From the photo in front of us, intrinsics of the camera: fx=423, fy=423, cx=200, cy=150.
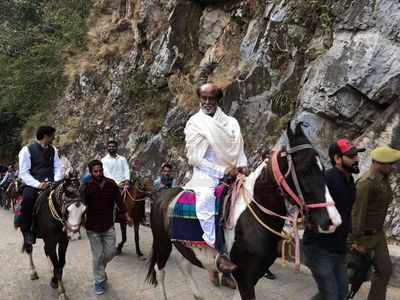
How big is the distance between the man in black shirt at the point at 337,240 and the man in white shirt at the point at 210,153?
95 cm

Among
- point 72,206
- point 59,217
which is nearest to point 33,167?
point 59,217

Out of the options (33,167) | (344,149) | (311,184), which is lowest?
(33,167)

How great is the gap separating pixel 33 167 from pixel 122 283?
244 cm

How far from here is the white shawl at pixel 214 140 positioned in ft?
15.7

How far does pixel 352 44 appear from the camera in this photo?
9125 millimetres

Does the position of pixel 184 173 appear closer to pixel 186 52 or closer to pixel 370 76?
pixel 186 52

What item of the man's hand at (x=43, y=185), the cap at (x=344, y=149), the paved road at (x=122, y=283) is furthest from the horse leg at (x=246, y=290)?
the man's hand at (x=43, y=185)

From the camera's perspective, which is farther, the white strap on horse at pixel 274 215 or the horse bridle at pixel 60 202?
the horse bridle at pixel 60 202

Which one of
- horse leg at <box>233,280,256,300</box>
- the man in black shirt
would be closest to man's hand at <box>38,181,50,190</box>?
horse leg at <box>233,280,256,300</box>

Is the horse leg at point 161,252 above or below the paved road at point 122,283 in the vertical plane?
above

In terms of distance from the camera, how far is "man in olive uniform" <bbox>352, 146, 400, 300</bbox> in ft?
15.0

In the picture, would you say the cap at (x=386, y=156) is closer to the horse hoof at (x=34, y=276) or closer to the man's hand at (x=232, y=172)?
the man's hand at (x=232, y=172)

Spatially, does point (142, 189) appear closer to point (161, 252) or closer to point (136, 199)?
point (136, 199)

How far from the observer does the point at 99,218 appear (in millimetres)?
6508
